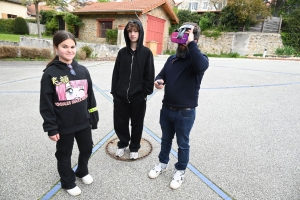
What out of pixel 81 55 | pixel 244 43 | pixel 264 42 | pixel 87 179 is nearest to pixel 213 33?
pixel 244 43

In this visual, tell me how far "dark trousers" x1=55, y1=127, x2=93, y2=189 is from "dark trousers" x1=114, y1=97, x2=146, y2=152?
59cm

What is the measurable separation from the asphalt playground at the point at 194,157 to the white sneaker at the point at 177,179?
51mm

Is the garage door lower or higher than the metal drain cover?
higher

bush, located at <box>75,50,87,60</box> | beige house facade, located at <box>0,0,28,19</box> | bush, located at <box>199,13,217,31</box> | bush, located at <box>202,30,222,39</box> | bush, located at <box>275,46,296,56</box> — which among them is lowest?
bush, located at <box>75,50,87,60</box>

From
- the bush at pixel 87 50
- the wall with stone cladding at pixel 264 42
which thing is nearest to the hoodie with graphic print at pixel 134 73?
the bush at pixel 87 50

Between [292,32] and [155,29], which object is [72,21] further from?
[292,32]

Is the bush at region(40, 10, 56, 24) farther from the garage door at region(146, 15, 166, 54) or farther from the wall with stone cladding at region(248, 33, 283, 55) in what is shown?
the wall with stone cladding at region(248, 33, 283, 55)

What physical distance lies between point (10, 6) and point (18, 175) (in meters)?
34.8

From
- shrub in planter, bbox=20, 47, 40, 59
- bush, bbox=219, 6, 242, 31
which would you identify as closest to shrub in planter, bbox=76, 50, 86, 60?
shrub in planter, bbox=20, 47, 40, 59

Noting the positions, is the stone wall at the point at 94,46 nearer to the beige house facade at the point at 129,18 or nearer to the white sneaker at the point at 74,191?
the beige house facade at the point at 129,18

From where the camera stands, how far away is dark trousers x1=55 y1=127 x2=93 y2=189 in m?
1.99

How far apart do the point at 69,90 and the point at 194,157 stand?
6.15ft

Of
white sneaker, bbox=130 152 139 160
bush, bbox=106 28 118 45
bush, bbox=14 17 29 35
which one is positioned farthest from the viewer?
bush, bbox=14 17 29 35

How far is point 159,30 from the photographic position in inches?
715
